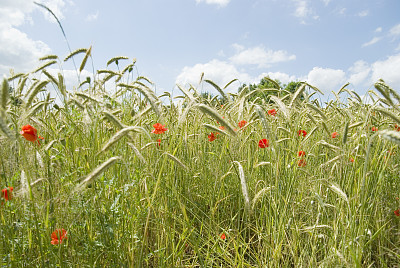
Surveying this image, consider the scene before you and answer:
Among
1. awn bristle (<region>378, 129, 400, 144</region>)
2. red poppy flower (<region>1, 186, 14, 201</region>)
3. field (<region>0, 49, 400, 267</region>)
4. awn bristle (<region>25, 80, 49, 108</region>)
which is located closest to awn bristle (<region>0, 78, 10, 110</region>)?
field (<region>0, 49, 400, 267</region>)

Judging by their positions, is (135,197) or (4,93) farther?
(135,197)

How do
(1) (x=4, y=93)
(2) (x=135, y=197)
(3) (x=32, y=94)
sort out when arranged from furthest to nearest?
1. (2) (x=135, y=197)
2. (3) (x=32, y=94)
3. (1) (x=4, y=93)

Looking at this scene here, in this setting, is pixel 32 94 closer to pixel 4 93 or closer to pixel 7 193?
pixel 4 93

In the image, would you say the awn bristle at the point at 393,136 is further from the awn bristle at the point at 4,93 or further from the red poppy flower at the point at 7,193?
the red poppy flower at the point at 7,193

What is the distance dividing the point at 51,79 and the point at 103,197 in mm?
707

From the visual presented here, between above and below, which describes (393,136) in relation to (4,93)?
below

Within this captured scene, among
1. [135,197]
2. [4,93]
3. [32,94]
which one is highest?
[32,94]

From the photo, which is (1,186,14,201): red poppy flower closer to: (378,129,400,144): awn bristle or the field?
the field

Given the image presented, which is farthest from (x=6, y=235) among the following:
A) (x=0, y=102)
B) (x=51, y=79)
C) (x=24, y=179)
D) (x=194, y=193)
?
(x=194, y=193)

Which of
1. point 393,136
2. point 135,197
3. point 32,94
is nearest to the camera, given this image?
point 393,136

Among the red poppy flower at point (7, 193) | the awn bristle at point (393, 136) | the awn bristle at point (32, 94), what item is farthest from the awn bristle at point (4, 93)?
the awn bristle at point (393, 136)

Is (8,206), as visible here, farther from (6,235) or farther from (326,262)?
(326,262)

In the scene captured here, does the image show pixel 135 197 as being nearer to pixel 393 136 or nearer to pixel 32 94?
pixel 32 94

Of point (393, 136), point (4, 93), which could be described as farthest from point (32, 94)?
point (393, 136)
